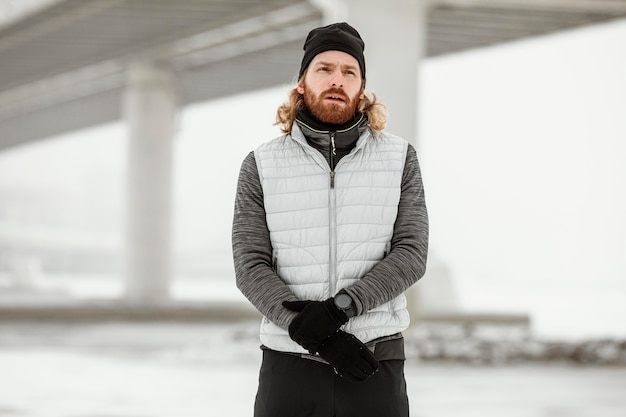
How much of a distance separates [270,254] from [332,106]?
0.49 m

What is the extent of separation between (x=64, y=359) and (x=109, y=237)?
49219mm

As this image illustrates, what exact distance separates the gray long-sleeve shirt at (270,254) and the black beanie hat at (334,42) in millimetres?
355

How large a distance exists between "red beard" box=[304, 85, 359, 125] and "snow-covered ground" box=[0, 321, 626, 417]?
461cm

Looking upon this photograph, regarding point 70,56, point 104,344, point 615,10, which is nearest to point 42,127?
point 70,56

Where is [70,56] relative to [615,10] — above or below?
above

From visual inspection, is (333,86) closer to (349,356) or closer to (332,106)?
(332,106)

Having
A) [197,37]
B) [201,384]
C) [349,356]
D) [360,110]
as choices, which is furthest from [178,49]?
[349,356]

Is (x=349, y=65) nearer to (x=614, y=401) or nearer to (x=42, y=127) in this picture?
(x=614, y=401)

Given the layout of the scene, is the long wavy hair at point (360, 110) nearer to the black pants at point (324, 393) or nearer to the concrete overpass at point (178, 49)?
the black pants at point (324, 393)

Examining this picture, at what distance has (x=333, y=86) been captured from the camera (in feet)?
7.90

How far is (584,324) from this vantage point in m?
18.1

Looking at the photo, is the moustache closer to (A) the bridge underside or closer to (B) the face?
(B) the face

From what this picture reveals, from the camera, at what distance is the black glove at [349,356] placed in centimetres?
219

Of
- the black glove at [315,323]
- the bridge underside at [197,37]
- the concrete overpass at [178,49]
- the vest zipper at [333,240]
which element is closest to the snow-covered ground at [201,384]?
the concrete overpass at [178,49]
